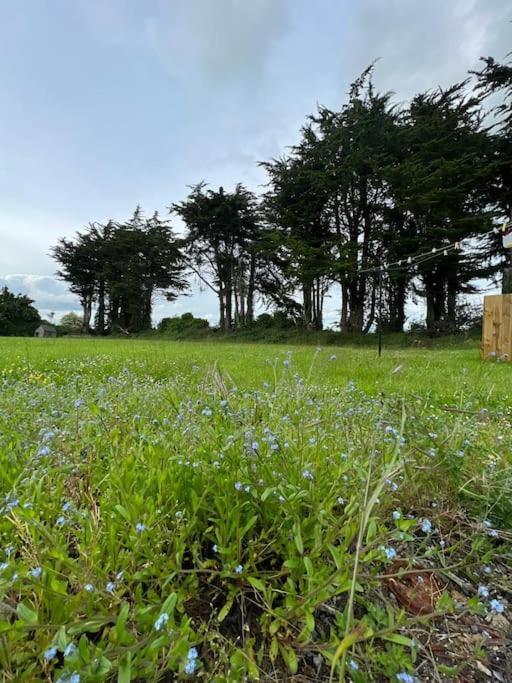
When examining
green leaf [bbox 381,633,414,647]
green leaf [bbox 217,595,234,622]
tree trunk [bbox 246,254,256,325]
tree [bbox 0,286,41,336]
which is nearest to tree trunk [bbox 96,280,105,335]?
tree [bbox 0,286,41,336]

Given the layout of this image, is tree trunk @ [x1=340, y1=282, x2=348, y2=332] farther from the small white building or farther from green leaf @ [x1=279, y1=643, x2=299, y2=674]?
the small white building

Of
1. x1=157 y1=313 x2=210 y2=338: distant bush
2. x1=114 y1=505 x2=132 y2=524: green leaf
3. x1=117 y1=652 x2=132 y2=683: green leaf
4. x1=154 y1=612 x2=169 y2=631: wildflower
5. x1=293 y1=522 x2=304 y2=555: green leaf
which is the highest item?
x1=157 y1=313 x2=210 y2=338: distant bush

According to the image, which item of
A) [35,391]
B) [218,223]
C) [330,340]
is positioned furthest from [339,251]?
[35,391]

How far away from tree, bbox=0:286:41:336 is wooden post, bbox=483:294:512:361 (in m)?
32.9

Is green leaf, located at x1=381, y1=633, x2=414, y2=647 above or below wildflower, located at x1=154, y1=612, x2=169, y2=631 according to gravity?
below

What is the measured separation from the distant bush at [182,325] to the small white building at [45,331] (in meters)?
9.14

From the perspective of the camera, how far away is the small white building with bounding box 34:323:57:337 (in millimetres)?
27886

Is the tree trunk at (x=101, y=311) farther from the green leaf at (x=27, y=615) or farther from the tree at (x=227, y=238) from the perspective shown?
the green leaf at (x=27, y=615)

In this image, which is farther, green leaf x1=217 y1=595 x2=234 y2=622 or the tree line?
the tree line

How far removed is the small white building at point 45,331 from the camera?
91.5 feet

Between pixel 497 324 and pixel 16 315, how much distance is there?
113 feet

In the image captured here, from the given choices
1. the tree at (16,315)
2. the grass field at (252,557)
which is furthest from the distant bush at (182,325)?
the grass field at (252,557)

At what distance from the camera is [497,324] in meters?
5.98

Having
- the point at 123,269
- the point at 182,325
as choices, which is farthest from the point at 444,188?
the point at 123,269
